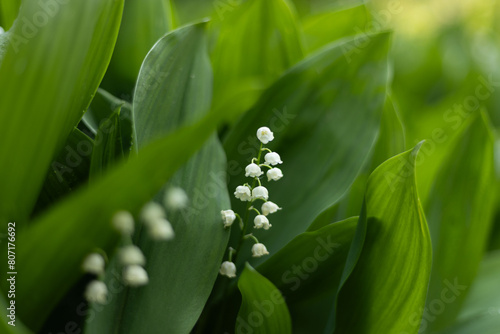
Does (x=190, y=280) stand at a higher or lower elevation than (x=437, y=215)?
higher

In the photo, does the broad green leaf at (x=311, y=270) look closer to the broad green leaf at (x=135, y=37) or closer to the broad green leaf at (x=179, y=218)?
the broad green leaf at (x=179, y=218)

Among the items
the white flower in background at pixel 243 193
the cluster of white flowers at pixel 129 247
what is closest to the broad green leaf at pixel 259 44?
the white flower in background at pixel 243 193

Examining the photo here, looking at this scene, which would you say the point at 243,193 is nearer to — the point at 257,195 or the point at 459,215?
the point at 257,195

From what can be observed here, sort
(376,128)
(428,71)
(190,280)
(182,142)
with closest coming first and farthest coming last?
(182,142)
(190,280)
(376,128)
(428,71)

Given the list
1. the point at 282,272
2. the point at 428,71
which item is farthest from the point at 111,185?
the point at 428,71

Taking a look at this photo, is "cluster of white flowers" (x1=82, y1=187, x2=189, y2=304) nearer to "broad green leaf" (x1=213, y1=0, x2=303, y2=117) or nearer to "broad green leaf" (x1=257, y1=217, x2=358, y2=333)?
"broad green leaf" (x1=257, y1=217, x2=358, y2=333)

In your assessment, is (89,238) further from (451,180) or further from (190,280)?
(451,180)

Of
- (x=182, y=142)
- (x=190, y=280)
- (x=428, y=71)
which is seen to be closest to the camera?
(x=182, y=142)

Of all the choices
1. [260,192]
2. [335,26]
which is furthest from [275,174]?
[335,26]

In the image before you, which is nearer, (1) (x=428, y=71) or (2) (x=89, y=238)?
(2) (x=89, y=238)

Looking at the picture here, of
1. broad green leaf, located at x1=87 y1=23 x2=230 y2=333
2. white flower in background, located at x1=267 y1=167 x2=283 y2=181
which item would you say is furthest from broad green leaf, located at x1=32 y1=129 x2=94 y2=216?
white flower in background, located at x1=267 y1=167 x2=283 y2=181
